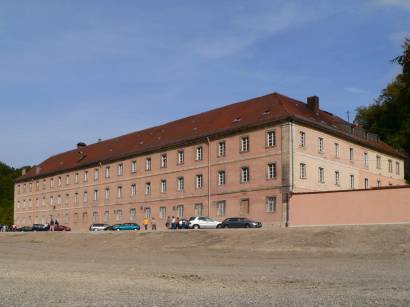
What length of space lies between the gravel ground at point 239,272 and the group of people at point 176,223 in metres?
12.3

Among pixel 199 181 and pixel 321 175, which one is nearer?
pixel 321 175

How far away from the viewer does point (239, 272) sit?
66.4ft

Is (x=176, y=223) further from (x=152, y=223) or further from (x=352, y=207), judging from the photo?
(x=352, y=207)

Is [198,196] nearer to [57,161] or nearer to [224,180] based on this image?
[224,180]

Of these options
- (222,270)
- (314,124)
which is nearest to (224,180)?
(314,124)

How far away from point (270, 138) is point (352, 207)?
42.9ft

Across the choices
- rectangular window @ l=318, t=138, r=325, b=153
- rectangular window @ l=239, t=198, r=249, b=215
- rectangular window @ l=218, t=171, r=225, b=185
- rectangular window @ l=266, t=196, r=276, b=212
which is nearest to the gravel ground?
rectangular window @ l=266, t=196, r=276, b=212

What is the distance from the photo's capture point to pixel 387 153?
2530 inches

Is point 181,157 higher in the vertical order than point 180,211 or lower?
higher

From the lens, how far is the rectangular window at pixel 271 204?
165 ft

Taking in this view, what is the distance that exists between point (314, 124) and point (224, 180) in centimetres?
960

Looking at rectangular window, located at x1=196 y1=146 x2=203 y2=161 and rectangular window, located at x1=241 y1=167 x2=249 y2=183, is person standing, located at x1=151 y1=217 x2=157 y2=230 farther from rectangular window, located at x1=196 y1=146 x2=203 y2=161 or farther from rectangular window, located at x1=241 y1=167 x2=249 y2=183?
rectangular window, located at x1=241 y1=167 x2=249 y2=183

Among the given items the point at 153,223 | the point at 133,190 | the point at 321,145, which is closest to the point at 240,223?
the point at 321,145

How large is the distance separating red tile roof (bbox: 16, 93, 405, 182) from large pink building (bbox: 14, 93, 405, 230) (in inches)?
5.7
